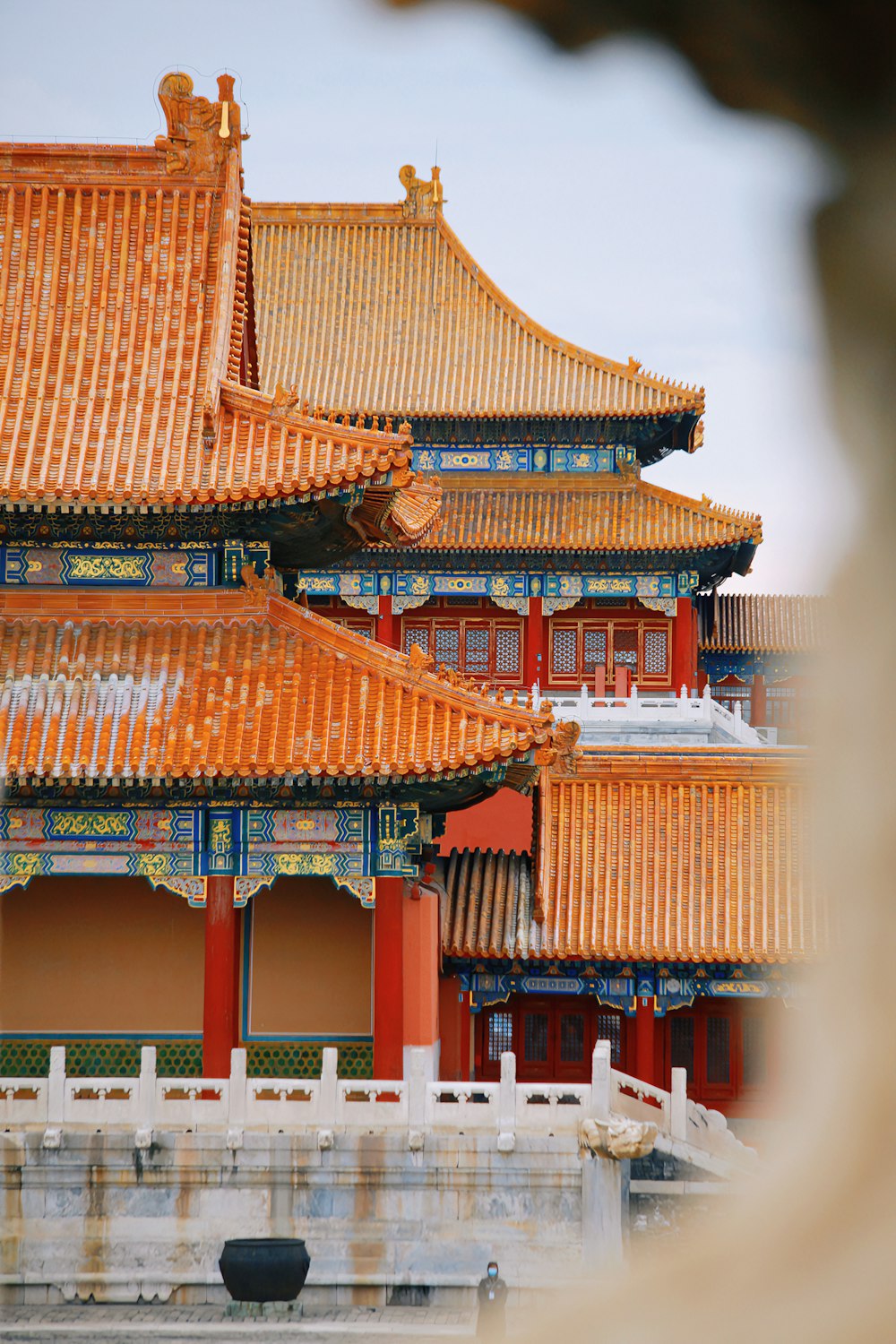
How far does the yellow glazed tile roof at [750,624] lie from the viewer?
43.4m

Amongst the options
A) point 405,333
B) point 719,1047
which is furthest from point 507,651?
point 719,1047

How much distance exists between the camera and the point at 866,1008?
1934 millimetres

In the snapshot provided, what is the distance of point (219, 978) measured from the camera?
54.6 ft

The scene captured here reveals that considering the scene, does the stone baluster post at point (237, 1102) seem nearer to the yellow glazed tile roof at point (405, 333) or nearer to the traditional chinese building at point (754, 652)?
the yellow glazed tile roof at point (405, 333)

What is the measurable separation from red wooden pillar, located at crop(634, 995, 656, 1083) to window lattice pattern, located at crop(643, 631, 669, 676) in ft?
45.0

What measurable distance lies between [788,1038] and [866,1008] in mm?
118

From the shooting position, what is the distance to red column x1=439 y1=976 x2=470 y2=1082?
65.0 feet

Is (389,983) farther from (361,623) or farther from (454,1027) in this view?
(361,623)

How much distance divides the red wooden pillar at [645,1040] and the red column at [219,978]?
18.4 feet

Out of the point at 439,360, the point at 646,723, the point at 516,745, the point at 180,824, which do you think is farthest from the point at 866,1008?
the point at 439,360

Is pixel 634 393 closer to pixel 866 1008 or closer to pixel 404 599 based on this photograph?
pixel 404 599

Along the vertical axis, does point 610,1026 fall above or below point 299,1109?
above

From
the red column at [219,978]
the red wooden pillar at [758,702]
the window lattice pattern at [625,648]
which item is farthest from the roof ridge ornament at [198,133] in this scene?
the red wooden pillar at [758,702]

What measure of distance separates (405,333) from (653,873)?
1881 cm
